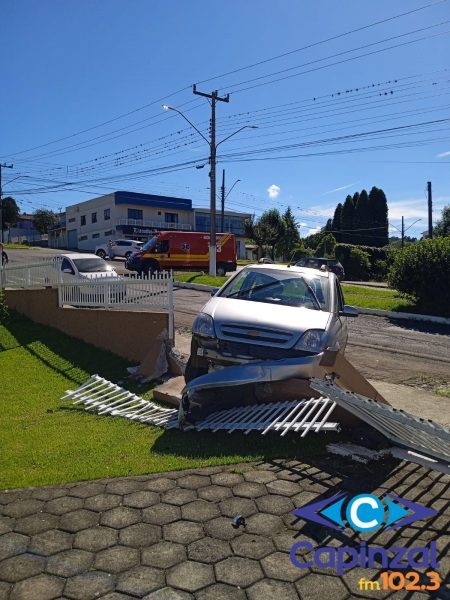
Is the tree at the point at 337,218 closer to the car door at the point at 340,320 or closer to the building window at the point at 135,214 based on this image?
the building window at the point at 135,214

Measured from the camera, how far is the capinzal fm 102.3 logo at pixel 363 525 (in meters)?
2.89

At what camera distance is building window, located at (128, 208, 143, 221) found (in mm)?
56156

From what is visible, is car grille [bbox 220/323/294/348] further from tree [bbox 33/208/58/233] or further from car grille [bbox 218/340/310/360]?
tree [bbox 33/208/58/233]

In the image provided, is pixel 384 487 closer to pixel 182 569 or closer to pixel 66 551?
pixel 182 569

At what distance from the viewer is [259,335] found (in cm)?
529

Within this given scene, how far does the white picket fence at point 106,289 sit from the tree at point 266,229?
35471mm

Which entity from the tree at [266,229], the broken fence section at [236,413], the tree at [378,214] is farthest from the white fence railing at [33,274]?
the tree at [378,214]

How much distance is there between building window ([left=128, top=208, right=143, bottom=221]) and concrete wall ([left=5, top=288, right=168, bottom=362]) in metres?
45.0

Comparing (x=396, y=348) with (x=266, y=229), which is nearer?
(x=396, y=348)

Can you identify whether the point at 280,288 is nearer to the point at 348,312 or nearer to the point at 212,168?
the point at 348,312

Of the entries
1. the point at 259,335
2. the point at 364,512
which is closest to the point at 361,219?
the point at 259,335

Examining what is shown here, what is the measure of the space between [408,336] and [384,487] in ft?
30.3

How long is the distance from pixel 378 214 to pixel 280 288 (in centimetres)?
4820

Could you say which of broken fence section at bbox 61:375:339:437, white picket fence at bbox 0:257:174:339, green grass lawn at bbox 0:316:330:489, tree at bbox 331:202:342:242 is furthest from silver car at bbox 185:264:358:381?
tree at bbox 331:202:342:242
